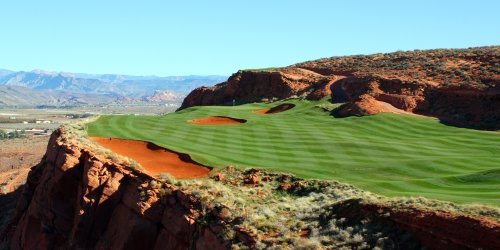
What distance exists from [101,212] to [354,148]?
1328cm

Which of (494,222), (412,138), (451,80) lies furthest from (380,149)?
(451,80)

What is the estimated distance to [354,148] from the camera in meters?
26.1

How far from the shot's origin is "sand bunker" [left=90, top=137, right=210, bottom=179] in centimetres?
2219

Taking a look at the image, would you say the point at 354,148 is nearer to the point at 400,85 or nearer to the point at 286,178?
the point at 286,178

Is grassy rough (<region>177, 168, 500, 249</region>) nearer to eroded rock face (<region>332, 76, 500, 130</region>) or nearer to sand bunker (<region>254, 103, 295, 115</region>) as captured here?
eroded rock face (<region>332, 76, 500, 130</region>)

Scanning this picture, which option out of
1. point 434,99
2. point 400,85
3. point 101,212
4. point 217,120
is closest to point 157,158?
→ point 101,212

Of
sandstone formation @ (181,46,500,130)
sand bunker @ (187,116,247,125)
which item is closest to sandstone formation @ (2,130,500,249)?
sand bunker @ (187,116,247,125)

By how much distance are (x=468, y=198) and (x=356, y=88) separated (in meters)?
32.8

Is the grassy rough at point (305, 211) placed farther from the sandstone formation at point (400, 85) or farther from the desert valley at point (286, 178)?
the sandstone formation at point (400, 85)

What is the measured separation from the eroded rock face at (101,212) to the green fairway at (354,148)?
511 centimetres

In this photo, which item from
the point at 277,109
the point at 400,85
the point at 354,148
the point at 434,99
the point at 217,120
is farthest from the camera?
the point at 277,109

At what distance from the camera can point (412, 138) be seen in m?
30.1

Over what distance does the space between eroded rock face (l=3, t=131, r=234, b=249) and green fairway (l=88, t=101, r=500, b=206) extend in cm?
511

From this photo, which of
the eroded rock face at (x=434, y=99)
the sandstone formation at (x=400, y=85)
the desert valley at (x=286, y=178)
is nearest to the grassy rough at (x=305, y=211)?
the desert valley at (x=286, y=178)
